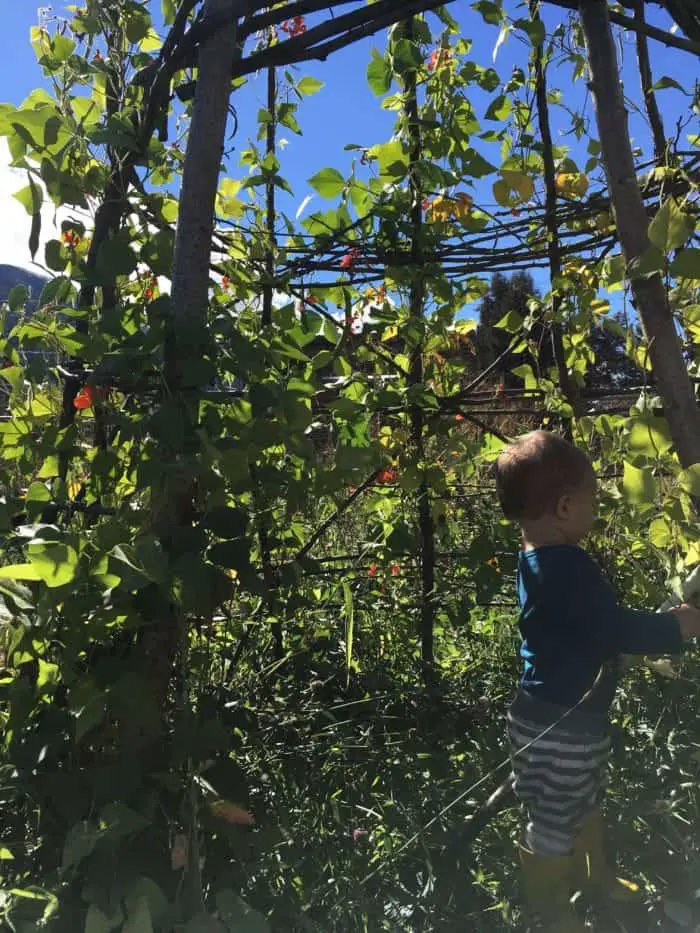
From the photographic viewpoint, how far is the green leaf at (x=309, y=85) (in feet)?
6.27

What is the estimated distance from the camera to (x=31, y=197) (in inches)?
50.0

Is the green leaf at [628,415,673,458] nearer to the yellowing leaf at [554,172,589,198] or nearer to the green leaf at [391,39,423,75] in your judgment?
the yellowing leaf at [554,172,589,198]

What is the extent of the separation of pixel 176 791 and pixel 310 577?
855 millimetres

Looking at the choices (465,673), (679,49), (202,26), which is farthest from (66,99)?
(465,673)

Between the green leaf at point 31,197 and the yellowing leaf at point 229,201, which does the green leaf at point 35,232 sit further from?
the yellowing leaf at point 229,201

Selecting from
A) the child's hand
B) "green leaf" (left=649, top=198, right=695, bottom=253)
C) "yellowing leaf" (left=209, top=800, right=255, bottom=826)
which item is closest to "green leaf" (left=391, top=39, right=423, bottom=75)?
"green leaf" (left=649, top=198, right=695, bottom=253)

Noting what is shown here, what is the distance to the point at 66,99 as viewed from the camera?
1287 mm

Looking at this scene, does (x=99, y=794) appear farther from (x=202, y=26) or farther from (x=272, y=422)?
(x=202, y=26)

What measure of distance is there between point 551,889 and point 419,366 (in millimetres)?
1343

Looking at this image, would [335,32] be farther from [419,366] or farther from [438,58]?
[419,366]

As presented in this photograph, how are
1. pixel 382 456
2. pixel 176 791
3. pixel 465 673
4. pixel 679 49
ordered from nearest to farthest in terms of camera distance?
pixel 679 49
pixel 176 791
pixel 382 456
pixel 465 673

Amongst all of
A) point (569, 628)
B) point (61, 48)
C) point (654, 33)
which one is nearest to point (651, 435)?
point (569, 628)

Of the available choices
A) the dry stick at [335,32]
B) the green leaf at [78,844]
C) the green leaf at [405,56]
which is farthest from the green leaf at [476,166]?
the green leaf at [78,844]

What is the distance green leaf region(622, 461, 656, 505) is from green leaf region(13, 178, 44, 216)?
1.07 meters
